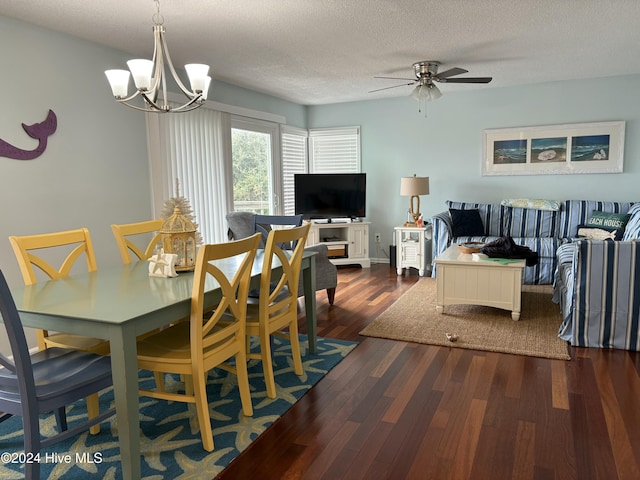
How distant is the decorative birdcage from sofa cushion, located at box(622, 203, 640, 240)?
4040 millimetres

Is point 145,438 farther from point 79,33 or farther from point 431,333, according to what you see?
point 79,33

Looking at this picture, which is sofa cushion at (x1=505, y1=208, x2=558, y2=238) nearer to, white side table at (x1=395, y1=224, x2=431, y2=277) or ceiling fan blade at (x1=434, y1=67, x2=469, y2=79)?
white side table at (x1=395, y1=224, x2=431, y2=277)

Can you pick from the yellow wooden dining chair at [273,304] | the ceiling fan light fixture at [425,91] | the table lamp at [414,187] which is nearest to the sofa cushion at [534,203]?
the table lamp at [414,187]

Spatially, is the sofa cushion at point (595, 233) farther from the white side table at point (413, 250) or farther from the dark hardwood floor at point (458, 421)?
the dark hardwood floor at point (458, 421)

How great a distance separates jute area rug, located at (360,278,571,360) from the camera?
3354 mm

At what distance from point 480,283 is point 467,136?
298 cm

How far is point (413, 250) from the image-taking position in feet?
19.6

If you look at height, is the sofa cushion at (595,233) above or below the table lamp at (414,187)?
below

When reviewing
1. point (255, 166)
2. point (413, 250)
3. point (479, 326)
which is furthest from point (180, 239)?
point (413, 250)

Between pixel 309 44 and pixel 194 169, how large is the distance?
180 cm

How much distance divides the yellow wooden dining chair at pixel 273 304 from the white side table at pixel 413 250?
10.6 ft

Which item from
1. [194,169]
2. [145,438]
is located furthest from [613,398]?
[194,169]

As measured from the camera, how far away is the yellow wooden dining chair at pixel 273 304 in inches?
100

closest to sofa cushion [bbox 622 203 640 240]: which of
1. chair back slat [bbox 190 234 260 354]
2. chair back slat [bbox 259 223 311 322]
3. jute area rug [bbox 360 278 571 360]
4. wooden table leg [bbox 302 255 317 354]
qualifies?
jute area rug [bbox 360 278 571 360]
